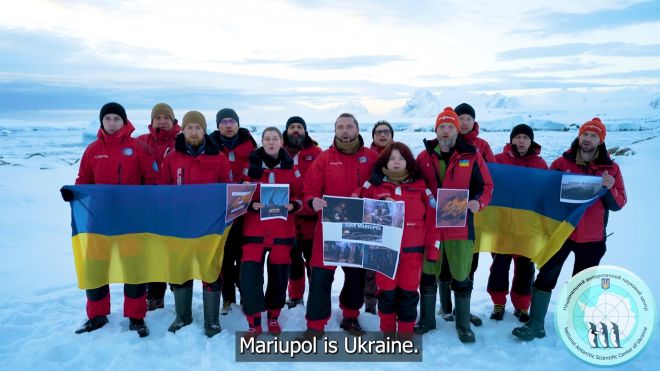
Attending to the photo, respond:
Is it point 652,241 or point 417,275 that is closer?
point 417,275

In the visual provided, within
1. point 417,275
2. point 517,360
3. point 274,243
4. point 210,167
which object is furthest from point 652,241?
point 210,167

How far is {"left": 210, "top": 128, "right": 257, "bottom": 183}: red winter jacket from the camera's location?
494 centimetres

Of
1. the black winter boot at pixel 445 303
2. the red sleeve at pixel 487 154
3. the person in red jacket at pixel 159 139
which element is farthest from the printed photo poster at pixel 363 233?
the person in red jacket at pixel 159 139

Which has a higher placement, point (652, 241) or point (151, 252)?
point (151, 252)

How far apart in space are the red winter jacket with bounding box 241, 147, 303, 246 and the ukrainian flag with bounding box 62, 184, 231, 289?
0.31m

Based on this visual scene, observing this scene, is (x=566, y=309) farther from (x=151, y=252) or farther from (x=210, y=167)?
(x=151, y=252)

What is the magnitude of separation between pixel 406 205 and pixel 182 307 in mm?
2735

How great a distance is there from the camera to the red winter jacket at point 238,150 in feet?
16.2

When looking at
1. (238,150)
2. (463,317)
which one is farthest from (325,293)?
(238,150)

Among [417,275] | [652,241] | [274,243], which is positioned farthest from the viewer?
[652,241]

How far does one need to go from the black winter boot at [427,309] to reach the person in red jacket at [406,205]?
0.46m

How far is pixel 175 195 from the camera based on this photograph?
174 inches

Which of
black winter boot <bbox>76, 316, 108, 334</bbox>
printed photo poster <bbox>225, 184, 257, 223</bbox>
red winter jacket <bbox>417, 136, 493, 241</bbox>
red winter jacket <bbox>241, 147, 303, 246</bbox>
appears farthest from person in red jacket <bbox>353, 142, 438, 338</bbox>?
black winter boot <bbox>76, 316, 108, 334</bbox>

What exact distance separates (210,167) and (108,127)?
115 cm
